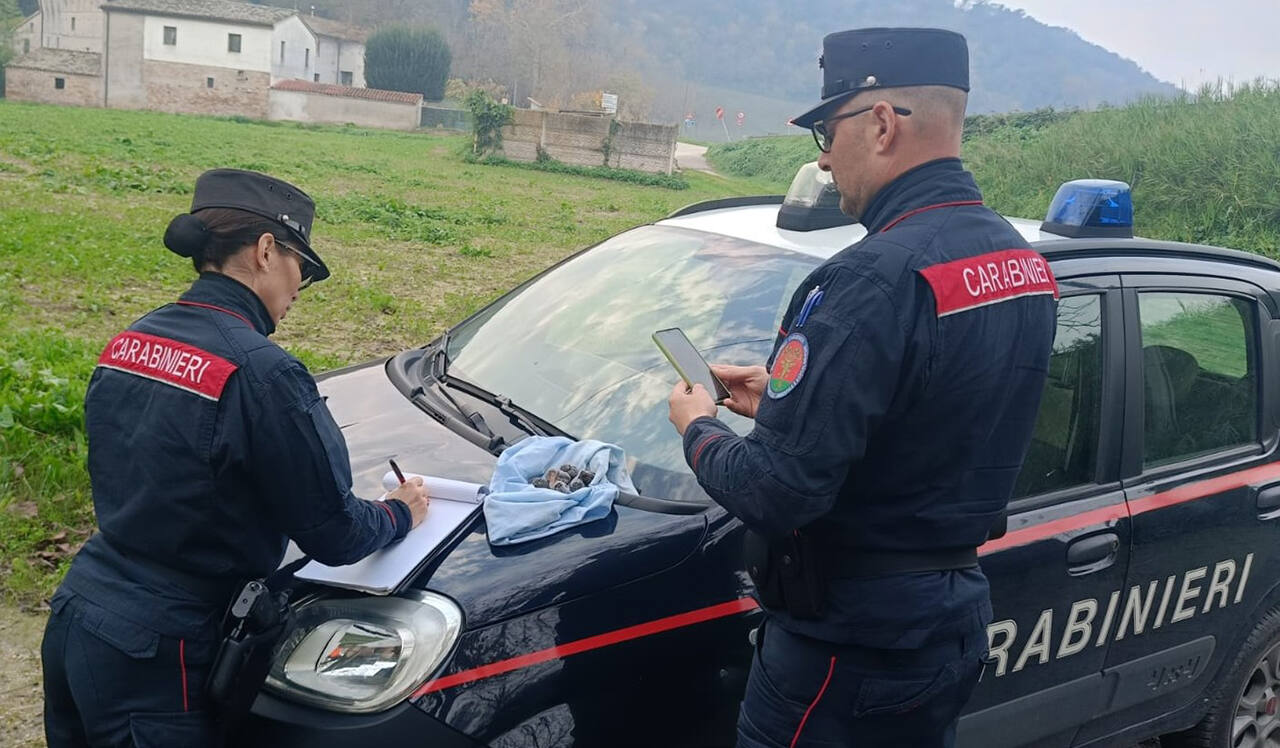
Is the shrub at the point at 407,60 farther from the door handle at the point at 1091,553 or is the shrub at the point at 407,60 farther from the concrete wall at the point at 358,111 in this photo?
the door handle at the point at 1091,553

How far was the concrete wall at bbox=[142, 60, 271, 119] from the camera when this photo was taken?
5888 cm

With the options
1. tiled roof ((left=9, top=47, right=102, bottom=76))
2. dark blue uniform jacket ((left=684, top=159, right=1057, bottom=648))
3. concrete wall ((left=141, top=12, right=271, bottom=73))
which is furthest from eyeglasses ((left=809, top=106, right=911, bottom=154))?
tiled roof ((left=9, top=47, right=102, bottom=76))

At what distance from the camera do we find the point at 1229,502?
3.10m

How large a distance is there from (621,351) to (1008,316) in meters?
1.39

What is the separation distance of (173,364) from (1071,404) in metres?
2.22

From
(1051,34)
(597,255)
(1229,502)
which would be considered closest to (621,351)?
(597,255)

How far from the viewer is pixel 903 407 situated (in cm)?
189

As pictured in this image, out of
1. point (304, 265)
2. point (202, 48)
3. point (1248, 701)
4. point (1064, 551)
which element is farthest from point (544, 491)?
point (202, 48)

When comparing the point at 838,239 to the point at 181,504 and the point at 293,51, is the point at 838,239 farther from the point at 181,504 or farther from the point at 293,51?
the point at 293,51

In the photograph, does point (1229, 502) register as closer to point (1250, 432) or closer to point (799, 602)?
point (1250, 432)

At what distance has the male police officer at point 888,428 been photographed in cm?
185

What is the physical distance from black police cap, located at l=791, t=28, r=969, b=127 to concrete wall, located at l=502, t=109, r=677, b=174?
112ft

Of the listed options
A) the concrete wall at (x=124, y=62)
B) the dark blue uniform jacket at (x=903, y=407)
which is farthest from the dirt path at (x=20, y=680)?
the concrete wall at (x=124, y=62)

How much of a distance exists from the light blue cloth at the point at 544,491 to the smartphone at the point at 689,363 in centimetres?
34
